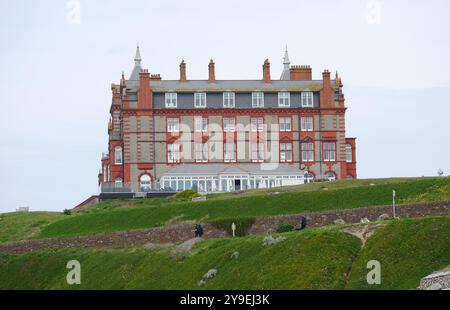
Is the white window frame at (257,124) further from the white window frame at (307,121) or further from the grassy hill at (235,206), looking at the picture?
the grassy hill at (235,206)

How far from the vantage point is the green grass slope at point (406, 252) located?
63.6 m

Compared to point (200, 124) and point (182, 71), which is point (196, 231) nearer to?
point (200, 124)

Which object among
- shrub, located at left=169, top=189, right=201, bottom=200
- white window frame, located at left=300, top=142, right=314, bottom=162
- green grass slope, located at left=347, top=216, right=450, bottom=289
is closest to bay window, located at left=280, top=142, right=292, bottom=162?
white window frame, located at left=300, top=142, right=314, bottom=162

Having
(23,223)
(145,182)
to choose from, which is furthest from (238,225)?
(145,182)

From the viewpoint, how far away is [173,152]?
127000mm

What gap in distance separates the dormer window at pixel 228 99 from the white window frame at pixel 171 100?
4.74 m

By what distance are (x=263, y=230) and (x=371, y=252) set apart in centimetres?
2090

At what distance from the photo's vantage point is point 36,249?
319 feet

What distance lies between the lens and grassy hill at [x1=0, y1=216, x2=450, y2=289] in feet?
214

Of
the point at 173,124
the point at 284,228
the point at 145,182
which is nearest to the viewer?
the point at 284,228

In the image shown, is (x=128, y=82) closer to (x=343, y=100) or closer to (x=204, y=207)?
(x=343, y=100)

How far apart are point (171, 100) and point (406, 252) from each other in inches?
2525

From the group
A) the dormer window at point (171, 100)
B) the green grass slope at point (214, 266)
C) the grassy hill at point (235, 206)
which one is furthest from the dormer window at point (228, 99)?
the green grass slope at point (214, 266)
